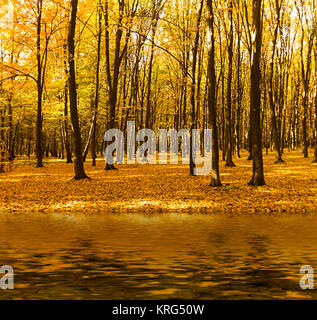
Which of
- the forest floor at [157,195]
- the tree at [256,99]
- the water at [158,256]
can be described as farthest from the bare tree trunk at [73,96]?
the tree at [256,99]

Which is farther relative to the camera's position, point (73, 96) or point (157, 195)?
point (73, 96)

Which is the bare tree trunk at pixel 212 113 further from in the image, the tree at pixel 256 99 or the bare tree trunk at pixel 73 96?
the bare tree trunk at pixel 73 96

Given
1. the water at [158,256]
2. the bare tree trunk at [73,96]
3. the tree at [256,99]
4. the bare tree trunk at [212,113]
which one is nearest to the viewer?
the water at [158,256]

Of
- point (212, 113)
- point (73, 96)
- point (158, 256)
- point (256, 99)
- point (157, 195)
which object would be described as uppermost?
point (73, 96)

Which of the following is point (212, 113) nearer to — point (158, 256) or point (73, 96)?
point (73, 96)

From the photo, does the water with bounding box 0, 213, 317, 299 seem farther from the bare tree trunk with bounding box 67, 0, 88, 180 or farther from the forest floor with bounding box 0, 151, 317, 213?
the bare tree trunk with bounding box 67, 0, 88, 180

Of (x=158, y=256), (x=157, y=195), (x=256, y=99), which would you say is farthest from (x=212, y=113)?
(x=158, y=256)

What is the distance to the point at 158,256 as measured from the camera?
6973mm

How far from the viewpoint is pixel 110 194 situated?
52.0ft

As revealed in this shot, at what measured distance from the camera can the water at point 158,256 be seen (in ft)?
16.6

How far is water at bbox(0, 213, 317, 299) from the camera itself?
16.6ft

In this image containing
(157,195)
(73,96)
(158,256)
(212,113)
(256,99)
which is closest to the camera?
(158,256)
